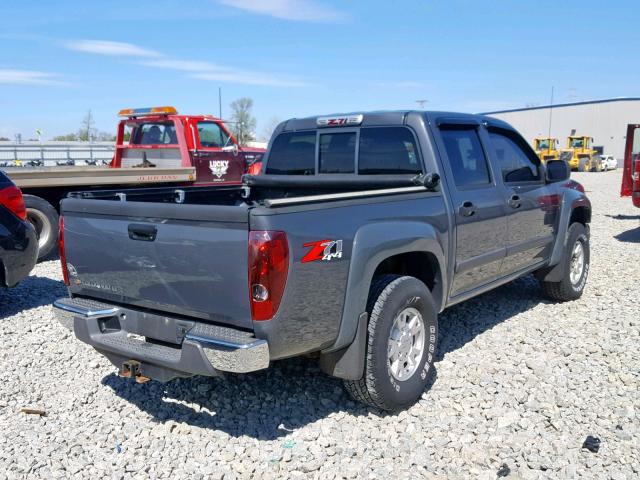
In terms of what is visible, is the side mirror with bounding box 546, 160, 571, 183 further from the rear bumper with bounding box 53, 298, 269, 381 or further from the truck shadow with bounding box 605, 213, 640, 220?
the truck shadow with bounding box 605, 213, 640, 220

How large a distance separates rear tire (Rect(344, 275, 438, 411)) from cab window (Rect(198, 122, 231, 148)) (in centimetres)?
789

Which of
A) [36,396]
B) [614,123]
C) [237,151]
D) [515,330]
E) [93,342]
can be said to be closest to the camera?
[93,342]

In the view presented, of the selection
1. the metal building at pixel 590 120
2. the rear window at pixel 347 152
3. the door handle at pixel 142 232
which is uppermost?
the metal building at pixel 590 120

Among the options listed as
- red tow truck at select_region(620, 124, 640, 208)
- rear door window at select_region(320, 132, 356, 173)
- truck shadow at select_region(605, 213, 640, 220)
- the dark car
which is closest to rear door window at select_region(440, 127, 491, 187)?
rear door window at select_region(320, 132, 356, 173)

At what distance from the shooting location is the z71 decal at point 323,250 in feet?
10.5

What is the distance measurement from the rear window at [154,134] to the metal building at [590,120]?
5875cm

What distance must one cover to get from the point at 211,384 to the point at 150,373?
38.3 inches

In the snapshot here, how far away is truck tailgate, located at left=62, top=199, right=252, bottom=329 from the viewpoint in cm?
307

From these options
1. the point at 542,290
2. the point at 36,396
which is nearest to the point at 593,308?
the point at 542,290

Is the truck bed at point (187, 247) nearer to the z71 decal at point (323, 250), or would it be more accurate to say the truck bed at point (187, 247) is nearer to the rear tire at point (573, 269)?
the z71 decal at point (323, 250)

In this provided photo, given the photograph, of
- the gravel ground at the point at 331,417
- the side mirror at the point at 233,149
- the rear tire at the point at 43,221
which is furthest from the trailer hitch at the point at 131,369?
the side mirror at the point at 233,149

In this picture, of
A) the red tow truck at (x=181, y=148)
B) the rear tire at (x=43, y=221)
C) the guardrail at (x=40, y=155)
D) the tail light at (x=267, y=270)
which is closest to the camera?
the tail light at (x=267, y=270)

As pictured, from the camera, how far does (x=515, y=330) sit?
5605 millimetres

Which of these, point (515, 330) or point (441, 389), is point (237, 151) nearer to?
point (515, 330)
